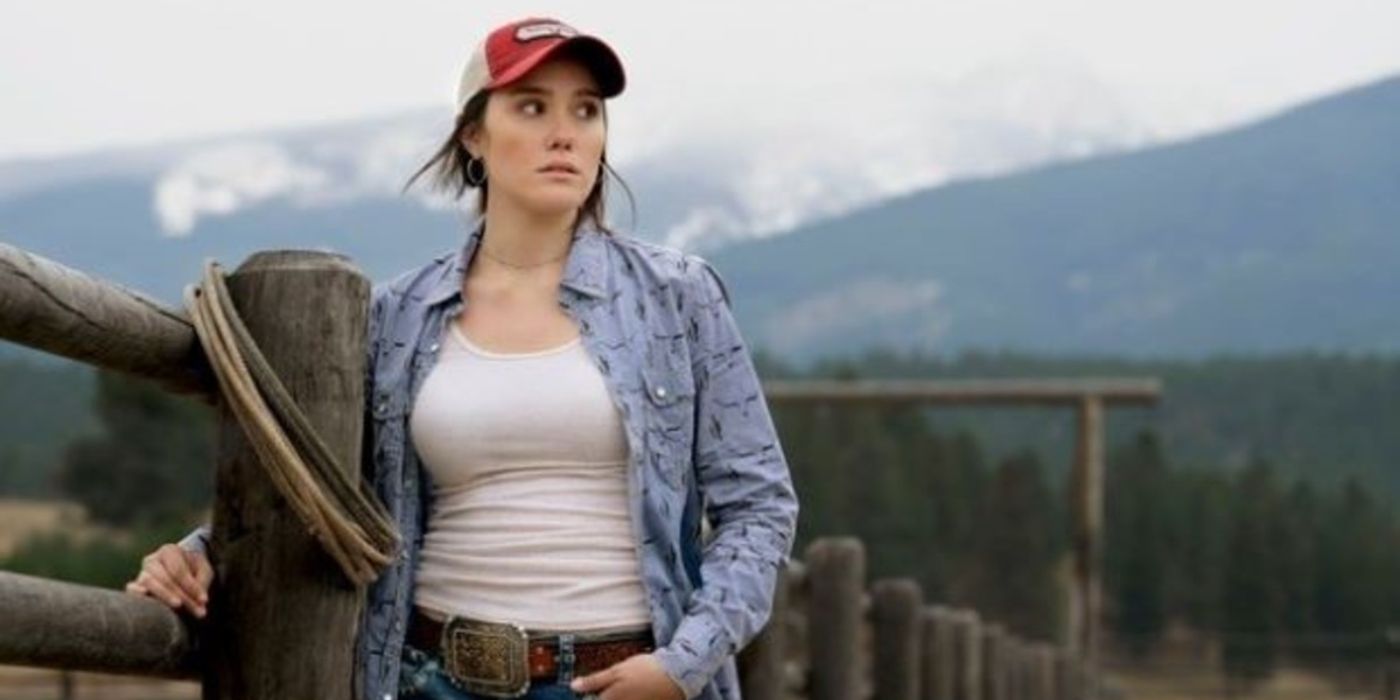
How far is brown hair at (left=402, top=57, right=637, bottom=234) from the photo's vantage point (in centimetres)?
341

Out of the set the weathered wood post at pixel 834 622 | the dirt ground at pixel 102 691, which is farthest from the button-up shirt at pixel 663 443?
the dirt ground at pixel 102 691

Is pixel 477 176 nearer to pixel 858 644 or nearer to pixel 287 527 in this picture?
pixel 287 527

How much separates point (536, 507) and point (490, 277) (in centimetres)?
25

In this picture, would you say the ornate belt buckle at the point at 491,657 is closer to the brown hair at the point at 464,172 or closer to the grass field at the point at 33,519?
the brown hair at the point at 464,172

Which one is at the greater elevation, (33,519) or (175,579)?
(175,579)

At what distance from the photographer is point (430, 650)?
10.8 feet

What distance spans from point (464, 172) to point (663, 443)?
0.39 metres

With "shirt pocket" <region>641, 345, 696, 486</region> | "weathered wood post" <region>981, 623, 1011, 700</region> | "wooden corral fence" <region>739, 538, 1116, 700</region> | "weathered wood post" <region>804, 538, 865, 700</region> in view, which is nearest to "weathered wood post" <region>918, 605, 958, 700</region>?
"wooden corral fence" <region>739, 538, 1116, 700</region>

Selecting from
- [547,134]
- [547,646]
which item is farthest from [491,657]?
[547,134]

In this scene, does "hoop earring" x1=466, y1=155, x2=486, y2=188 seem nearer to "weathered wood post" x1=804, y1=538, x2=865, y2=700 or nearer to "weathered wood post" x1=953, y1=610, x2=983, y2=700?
"weathered wood post" x1=804, y1=538, x2=865, y2=700

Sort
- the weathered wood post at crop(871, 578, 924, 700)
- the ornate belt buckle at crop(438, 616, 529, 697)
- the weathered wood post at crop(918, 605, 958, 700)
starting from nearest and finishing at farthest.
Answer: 1. the ornate belt buckle at crop(438, 616, 529, 697)
2. the weathered wood post at crop(871, 578, 924, 700)
3. the weathered wood post at crop(918, 605, 958, 700)

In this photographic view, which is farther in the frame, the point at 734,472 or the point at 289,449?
the point at 734,472

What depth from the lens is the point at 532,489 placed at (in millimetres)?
3246

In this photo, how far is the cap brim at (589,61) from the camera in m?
3.29
